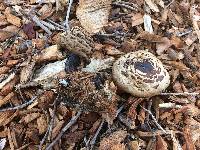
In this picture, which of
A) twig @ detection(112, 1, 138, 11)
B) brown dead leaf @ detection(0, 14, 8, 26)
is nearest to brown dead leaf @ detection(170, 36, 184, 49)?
twig @ detection(112, 1, 138, 11)

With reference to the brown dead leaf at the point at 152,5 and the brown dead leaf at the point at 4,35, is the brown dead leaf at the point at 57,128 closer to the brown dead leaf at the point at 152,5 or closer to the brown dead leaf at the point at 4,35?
the brown dead leaf at the point at 4,35

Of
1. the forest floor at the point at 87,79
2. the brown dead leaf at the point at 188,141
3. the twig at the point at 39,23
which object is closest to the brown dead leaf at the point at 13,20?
the forest floor at the point at 87,79

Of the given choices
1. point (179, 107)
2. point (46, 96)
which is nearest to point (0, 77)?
point (46, 96)

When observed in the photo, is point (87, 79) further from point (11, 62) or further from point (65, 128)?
point (11, 62)

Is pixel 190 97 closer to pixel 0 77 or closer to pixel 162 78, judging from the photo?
pixel 162 78

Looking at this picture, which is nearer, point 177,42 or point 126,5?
point 177,42

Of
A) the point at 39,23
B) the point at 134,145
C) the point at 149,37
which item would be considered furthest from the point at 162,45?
the point at 39,23
